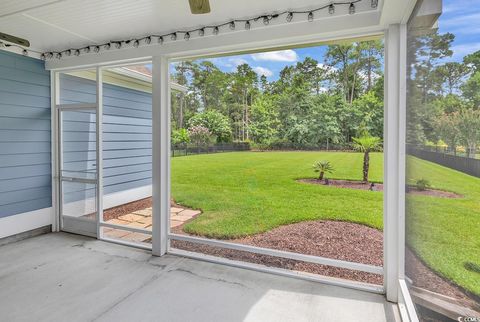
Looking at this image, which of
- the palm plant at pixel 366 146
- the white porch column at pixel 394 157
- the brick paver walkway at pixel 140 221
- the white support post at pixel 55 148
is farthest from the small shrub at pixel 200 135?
the white support post at pixel 55 148

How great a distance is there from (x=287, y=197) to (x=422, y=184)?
5.00 feet

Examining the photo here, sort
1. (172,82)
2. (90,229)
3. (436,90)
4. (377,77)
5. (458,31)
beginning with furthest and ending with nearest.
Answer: (90,229) → (172,82) → (377,77) → (436,90) → (458,31)

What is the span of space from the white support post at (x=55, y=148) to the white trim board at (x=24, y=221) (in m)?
0.08

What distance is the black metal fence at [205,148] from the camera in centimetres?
335

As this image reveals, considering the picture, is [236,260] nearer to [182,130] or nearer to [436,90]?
[182,130]

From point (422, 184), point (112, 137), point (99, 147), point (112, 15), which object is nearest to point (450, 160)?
point (422, 184)

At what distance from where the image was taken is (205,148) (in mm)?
3551

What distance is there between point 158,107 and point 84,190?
1822 millimetres

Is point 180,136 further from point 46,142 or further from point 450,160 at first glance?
point 450,160

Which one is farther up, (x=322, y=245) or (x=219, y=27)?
(x=219, y=27)

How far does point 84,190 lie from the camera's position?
400 cm

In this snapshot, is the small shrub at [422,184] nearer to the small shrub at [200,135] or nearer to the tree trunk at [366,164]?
the tree trunk at [366,164]

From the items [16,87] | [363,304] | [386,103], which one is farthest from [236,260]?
[16,87]

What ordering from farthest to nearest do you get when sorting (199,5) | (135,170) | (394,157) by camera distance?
(135,170)
(394,157)
(199,5)
